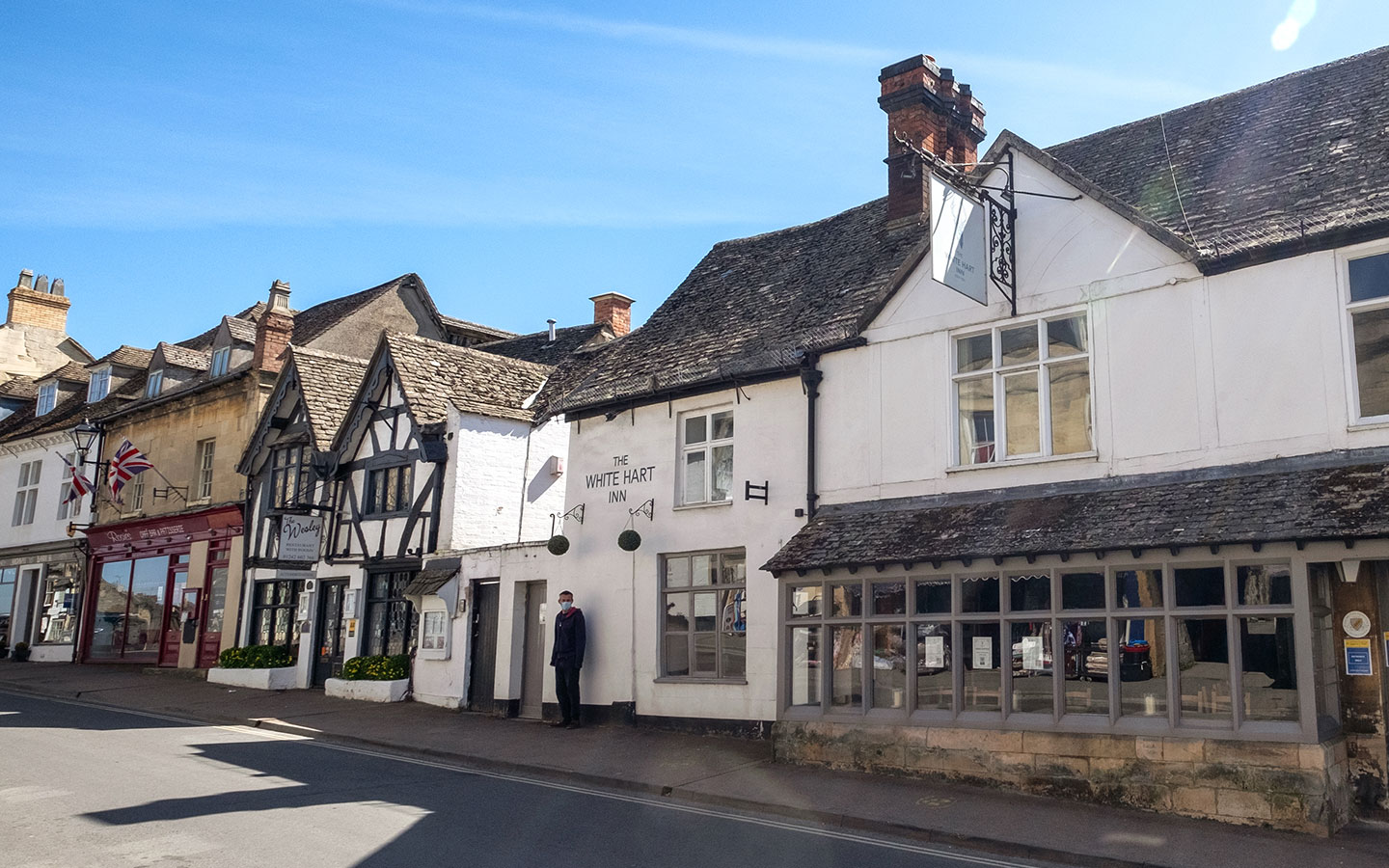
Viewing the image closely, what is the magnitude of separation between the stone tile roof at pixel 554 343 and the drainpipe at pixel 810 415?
12.0 metres

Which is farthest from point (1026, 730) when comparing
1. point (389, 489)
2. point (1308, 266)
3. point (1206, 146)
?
point (389, 489)

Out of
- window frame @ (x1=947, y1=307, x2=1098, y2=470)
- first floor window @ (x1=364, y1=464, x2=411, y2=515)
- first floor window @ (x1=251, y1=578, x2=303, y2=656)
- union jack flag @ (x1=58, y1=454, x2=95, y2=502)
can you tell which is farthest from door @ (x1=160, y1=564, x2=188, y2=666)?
window frame @ (x1=947, y1=307, x2=1098, y2=470)

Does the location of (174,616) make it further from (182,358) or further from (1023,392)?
(1023,392)

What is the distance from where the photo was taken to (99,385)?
32812mm

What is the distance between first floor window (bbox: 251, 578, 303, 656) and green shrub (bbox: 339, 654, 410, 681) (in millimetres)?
3707

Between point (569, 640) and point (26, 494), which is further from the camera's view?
point (26, 494)

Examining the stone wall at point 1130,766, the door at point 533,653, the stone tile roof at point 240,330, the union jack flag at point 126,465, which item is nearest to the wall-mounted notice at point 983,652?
the stone wall at point 1130,766

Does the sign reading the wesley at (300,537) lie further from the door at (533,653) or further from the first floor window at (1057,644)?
the first floor window at (1057,644)

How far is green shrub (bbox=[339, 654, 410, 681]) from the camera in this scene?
64.5ft

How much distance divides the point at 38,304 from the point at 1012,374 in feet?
130

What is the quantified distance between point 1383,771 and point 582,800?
7.34 meters

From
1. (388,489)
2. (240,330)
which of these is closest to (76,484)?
(240,330)

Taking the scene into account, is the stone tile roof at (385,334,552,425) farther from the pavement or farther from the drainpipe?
the drainpipe

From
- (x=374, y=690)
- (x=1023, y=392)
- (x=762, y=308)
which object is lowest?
(x=374, y=690)
